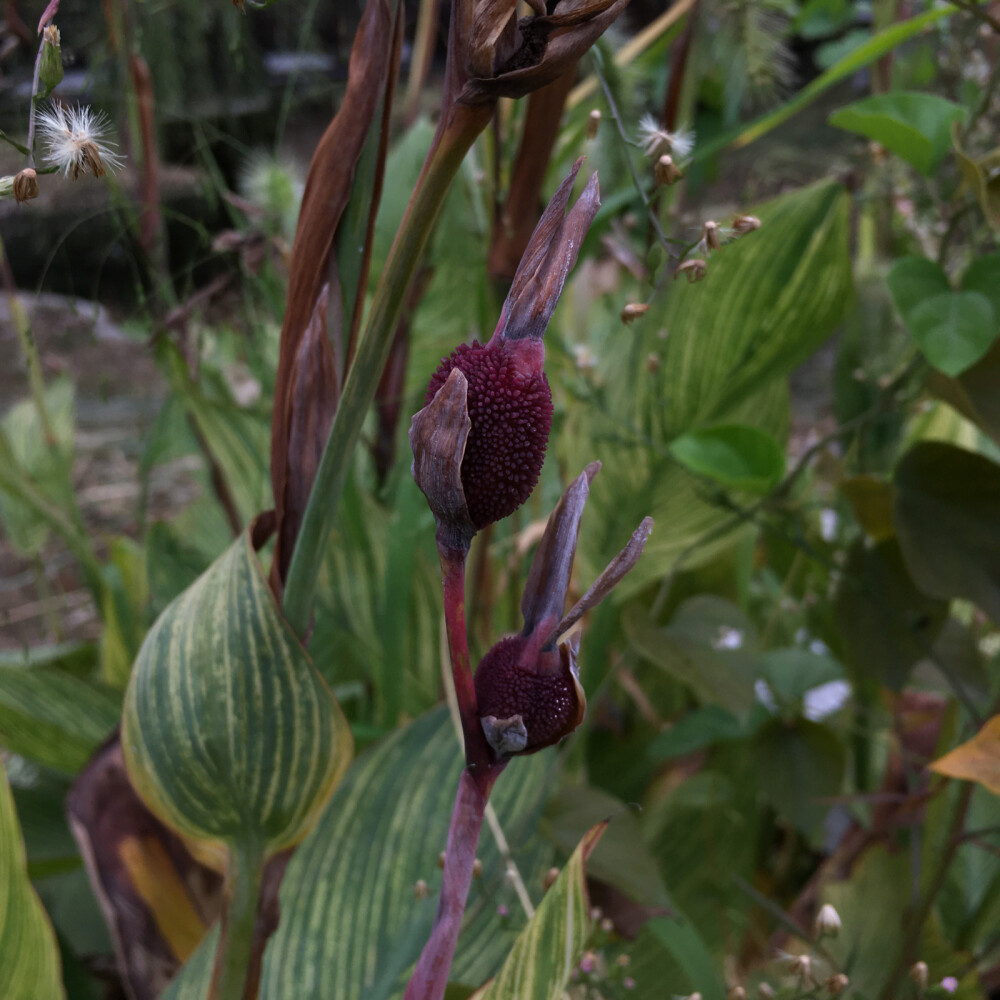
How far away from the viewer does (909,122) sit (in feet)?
1.03

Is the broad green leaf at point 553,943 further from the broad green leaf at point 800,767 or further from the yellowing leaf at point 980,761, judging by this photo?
the broad green leaf at point 800,767

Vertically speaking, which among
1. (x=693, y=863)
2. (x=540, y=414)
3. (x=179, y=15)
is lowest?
(x=693, y=863)

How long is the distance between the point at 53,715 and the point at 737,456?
1.08ft

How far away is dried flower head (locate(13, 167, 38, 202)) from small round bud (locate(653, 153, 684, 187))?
0.39ft

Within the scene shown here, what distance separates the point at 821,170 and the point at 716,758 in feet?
2.61

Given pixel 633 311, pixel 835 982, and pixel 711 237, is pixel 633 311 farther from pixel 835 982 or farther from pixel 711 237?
pixel 835 982

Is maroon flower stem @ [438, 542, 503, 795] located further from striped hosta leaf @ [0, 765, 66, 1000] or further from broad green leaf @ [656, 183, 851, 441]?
broad green leaf @ [656, 183, 851, 441]

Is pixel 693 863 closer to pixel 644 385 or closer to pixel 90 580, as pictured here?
pixel 644 385

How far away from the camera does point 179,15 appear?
0.68 meters

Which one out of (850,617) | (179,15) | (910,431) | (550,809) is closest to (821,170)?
(910,431)

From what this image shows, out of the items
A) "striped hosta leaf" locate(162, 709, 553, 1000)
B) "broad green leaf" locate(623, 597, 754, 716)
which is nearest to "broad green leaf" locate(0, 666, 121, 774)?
"striped hosta leaf" locate(162, 709, 553, 1000)

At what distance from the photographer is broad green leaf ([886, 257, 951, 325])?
0.29m

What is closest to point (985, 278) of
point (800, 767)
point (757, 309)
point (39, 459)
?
point (757, 309)

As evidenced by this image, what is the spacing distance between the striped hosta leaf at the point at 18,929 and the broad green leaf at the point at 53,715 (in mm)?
161
